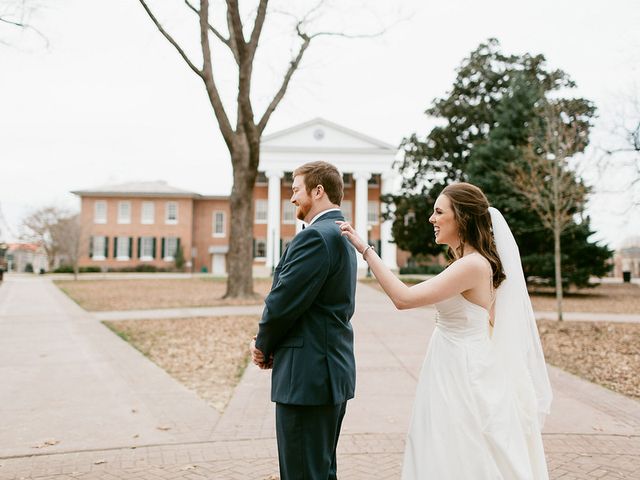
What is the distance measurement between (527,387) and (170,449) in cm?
310

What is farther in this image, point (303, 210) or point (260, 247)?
point (260, 247)

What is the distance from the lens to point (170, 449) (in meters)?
4.68

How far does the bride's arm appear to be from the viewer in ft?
8.87

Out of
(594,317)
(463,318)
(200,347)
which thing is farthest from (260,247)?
(463,318)

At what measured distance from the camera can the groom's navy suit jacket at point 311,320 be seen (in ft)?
8.54

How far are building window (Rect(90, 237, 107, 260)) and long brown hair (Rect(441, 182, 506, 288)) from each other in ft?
184

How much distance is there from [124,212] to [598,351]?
52052mm

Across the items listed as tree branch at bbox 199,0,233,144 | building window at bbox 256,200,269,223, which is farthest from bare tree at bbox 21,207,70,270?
tree branch at bbox 199,0,233,144

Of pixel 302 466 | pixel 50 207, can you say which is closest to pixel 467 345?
pixel 302 466

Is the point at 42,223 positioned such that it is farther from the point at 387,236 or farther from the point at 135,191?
the point at 387,236

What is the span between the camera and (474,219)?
115 inches

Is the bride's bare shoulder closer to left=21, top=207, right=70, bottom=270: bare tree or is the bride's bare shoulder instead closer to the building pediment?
the building pediment

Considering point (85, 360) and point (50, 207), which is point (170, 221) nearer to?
point (50, 207)

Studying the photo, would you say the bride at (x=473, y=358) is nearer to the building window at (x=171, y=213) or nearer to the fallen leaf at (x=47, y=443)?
the fallen leaf at (x=47, y=443)
